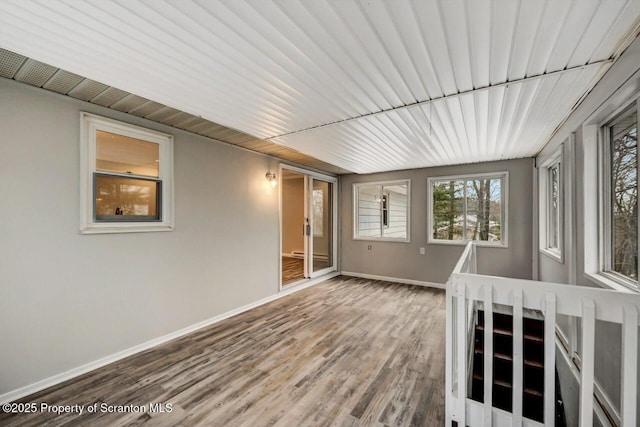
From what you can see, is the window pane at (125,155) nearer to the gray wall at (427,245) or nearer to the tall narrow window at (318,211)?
the gray wall at (427,245)

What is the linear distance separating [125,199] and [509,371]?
179 inches

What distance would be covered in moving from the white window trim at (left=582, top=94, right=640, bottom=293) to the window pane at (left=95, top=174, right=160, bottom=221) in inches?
166

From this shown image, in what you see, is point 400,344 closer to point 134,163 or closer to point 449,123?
point 449,123

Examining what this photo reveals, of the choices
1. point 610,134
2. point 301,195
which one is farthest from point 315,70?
point 301,195

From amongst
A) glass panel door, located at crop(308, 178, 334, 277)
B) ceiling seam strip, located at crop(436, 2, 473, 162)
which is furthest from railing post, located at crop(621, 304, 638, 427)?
glass panel door, located at crop(308, 178, 334, 277)

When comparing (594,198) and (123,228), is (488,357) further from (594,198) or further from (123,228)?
(123,228)

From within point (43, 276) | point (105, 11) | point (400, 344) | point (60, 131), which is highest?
point (105, 11)

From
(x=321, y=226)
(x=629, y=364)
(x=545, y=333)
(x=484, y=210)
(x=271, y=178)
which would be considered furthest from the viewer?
(x=321, y=226)

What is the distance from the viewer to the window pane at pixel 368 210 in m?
6.15

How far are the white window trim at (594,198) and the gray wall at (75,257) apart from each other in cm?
393

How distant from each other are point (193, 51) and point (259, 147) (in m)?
2.31

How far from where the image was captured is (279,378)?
7.49ft

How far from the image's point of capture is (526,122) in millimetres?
2840

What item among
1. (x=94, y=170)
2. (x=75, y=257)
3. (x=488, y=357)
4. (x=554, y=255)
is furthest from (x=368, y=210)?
(x=75, y=257)
